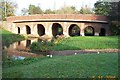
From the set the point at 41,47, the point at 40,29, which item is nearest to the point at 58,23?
the point at 40,29

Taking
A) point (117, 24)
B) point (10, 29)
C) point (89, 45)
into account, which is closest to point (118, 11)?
point (117, 24)

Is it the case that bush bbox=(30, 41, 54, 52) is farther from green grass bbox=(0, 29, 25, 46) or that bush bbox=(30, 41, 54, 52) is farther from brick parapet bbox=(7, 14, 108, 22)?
brick parapet bbox=(7, 14, 108, 22)

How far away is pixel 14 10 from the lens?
48594mm

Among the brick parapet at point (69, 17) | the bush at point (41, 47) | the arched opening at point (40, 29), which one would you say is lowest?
the bush at point (41, 47)

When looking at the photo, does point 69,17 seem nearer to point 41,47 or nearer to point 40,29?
point 40,29

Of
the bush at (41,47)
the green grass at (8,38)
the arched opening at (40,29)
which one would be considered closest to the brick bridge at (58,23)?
the arched opening at (40,29)

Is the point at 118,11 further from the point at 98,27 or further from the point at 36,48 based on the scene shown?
the point at 36,48

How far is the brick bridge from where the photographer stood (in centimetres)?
3328

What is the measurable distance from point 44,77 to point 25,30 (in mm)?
35624

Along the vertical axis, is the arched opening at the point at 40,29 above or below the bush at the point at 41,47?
above

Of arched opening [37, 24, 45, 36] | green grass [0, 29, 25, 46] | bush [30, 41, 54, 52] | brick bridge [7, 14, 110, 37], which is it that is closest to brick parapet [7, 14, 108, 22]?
brick bridge [7, 14, 110, 37]

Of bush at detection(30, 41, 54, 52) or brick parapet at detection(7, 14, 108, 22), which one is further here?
brick parapet at detection(7, 14, 108, 22)

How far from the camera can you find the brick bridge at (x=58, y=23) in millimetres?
33281

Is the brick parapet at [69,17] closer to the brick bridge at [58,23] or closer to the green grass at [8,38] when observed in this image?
the brick bridge at [58,23]
